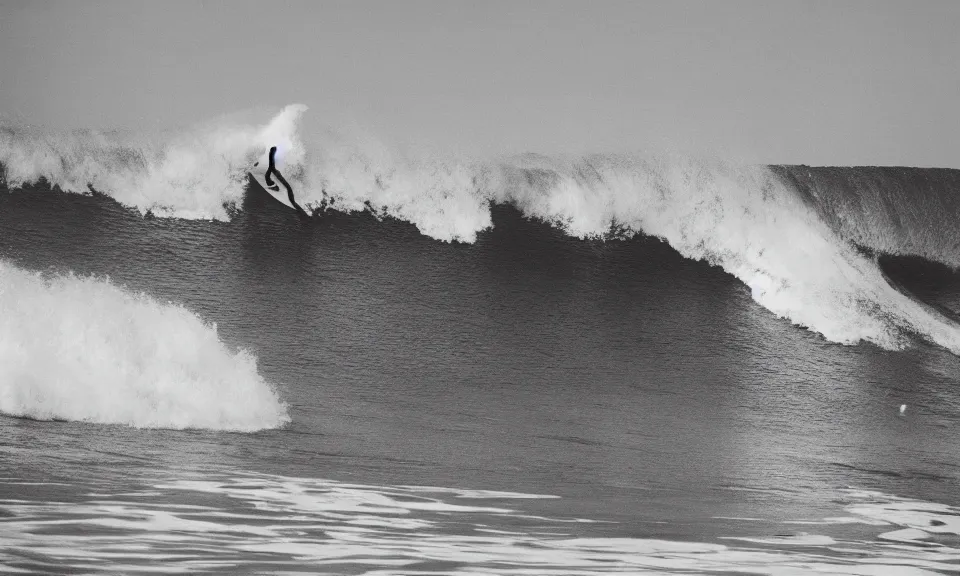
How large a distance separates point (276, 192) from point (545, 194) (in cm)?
233

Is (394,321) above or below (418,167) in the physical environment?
below

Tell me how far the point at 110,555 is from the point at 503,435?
9.07 ft

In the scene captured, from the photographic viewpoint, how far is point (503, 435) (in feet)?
16.3

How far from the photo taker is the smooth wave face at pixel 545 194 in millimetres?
8109

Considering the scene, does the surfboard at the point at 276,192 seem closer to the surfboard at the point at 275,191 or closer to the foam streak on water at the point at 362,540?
the surfboard at the point at 275,191

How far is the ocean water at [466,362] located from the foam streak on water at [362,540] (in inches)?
0.6

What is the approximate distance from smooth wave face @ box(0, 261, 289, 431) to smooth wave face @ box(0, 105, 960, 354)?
263 cm

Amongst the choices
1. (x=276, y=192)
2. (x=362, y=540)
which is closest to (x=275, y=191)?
(x=276, y=192)

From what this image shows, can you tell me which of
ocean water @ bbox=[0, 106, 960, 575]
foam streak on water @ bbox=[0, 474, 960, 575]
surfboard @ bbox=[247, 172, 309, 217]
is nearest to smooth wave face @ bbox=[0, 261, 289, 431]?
ocean water @ bbox=[0, 106, 960, 575]

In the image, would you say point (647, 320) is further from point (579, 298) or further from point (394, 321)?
point (394, 321)

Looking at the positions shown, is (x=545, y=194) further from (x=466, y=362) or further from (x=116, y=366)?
(x=116, y=366)

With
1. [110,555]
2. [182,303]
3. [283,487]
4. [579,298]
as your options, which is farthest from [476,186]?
[110,555]

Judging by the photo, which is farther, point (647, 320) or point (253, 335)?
point (647, 320)

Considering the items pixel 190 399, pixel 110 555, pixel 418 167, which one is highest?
pixel 418 167
